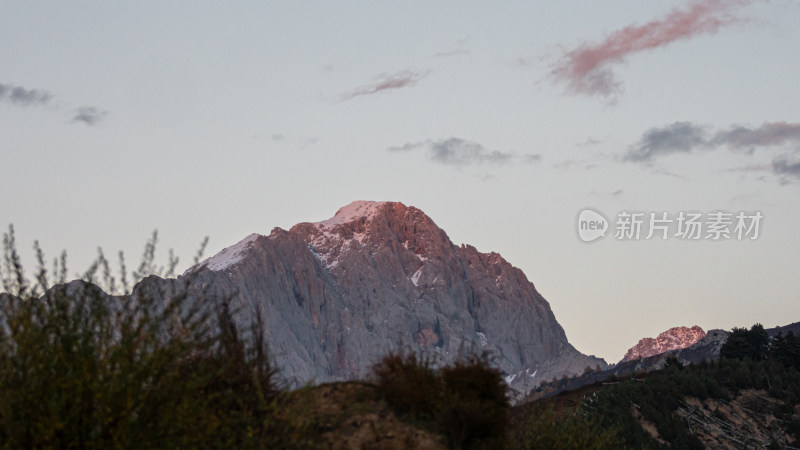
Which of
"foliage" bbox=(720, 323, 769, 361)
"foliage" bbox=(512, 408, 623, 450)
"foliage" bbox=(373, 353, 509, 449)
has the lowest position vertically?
"foliage" bbox=(512, 408, 623, 450)

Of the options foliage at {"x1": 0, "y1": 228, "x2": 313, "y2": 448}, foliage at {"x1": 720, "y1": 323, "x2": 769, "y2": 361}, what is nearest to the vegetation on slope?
foliage at {"x1": 0, "y1": 228, "x2": 313, "y2": 448}

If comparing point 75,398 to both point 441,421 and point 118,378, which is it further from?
point 441,421

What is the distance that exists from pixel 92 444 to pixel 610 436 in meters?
23.1

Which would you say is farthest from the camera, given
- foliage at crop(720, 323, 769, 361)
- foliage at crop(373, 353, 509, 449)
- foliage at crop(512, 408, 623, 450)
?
foliage at crop(720, 323, 769, 361)

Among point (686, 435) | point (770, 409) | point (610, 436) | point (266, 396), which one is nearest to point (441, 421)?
point (266, 396)

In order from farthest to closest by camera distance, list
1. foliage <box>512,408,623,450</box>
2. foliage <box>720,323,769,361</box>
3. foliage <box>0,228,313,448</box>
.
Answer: foliage <box>720,323,769,361</box> < foliage <box>512,408,623,450</box> < foliage <box>0,228,313,448</box>

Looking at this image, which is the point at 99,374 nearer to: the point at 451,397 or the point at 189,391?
the point at 189,391

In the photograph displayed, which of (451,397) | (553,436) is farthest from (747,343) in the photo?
(451,397)

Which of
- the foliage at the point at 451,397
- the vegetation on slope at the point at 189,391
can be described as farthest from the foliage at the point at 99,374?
the foliage at the point at 451,397

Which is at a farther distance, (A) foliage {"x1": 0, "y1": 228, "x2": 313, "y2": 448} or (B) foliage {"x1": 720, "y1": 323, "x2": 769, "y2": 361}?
(B) foliage {"x1": 720, "y1": 323, "x2": 769, "y2": 361}

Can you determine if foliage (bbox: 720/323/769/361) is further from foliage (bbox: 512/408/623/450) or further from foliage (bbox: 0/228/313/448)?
foliage (bbox: 0/228/313/448)

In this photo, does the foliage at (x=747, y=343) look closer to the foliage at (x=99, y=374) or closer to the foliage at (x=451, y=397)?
the foliage at (x=451, y=397)

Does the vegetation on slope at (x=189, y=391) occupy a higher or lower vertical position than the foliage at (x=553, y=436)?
higher

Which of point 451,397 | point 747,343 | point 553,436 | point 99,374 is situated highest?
point 747,343
